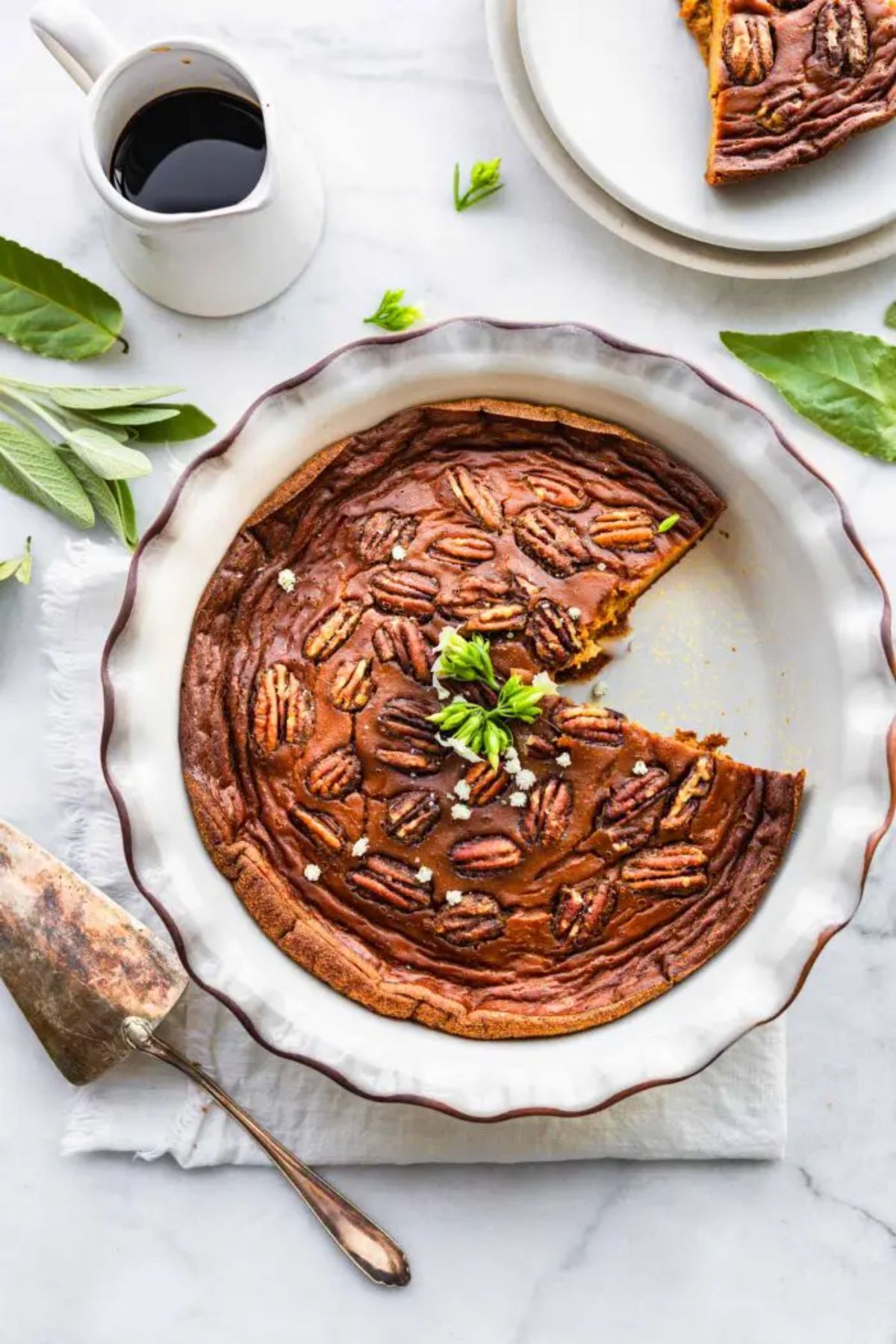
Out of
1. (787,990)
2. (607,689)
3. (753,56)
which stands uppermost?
(753,56)

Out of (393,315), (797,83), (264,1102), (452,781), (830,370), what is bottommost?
(264,1102)

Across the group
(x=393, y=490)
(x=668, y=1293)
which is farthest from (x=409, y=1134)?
(x=393, y=490)

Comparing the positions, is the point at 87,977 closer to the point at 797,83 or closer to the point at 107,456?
the point at 107,456

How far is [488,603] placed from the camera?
2641 mm

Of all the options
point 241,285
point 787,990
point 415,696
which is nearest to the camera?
point 787,990

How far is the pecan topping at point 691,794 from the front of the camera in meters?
2.63

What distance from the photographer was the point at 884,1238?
9.64 ft

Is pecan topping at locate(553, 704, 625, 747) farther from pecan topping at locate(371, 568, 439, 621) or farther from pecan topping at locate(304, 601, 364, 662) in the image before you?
pecan topping at locate(304, 601, 364, 662)

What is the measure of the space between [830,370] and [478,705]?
114 centimetres

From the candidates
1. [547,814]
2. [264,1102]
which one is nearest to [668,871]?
[547,814]

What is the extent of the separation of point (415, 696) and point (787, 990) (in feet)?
3.04

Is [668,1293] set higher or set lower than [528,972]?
lower

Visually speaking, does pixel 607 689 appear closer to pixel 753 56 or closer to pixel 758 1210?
pixel 758 1210

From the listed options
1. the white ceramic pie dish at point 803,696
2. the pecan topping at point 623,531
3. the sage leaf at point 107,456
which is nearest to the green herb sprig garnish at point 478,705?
the pecan topping at point 623,531
